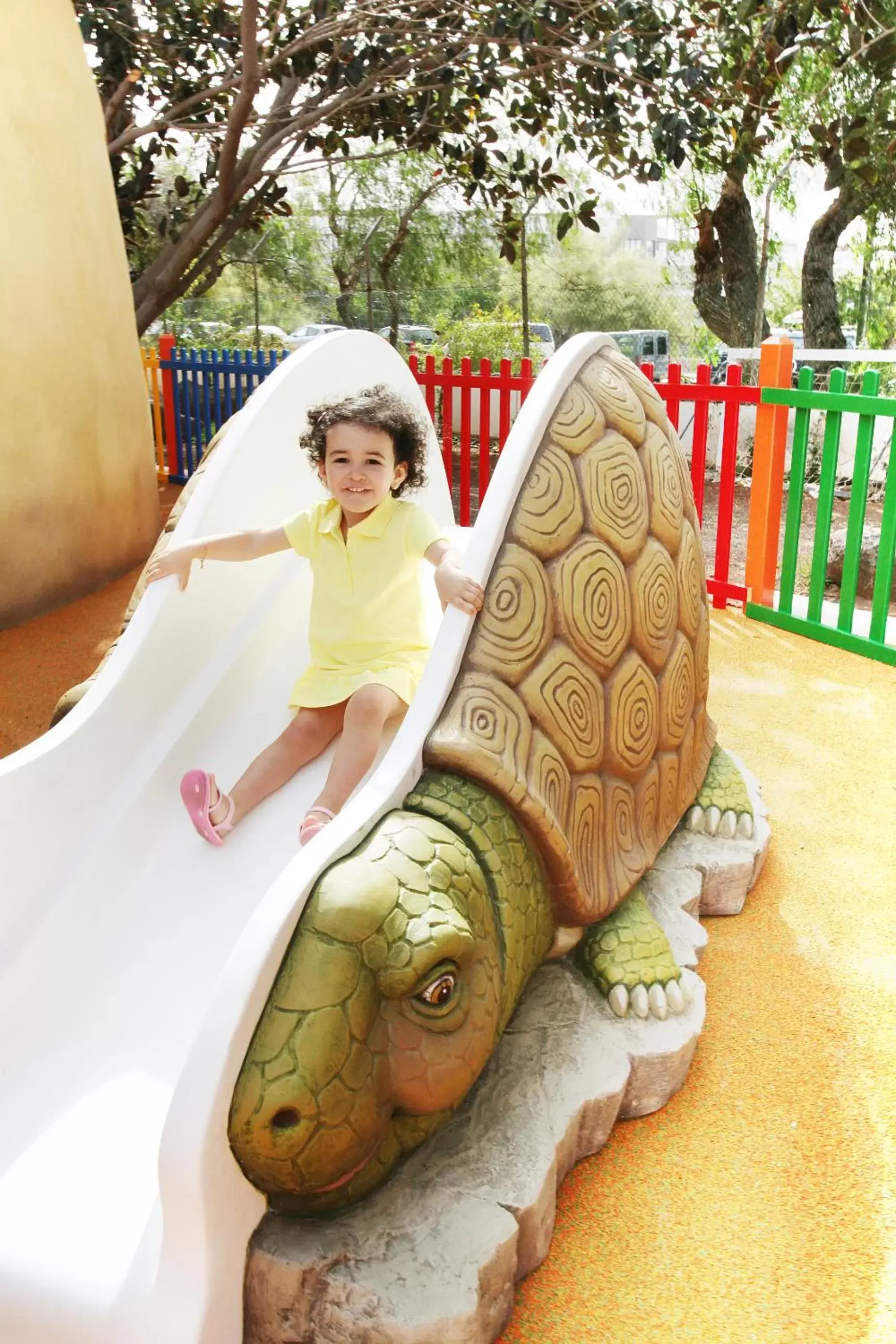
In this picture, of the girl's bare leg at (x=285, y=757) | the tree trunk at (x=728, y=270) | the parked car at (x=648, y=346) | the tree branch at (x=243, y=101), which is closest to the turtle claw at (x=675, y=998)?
the girl's bare leg at (x=285, y=757)

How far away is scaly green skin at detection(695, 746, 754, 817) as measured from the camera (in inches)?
113

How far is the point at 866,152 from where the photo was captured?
5301 millimetres

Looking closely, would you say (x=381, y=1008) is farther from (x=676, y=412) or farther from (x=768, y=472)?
(x=676, y=412)

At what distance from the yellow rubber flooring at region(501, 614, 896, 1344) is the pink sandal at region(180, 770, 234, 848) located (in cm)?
102

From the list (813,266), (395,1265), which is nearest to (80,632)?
(395,1265)

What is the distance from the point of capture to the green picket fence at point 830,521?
4.72m

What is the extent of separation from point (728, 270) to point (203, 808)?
39.9ft

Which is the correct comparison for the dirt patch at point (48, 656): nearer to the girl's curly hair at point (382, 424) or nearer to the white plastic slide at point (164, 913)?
the white plastic slide at point (164, 913)

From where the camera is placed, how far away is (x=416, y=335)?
14422mm

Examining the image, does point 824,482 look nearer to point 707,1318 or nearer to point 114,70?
point 707,1318

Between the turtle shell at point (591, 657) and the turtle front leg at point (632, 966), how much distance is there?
0.08 meters

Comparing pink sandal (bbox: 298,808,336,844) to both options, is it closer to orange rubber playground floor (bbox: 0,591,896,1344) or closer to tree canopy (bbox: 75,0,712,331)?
orange rubber playground floor (bbox: 0,591,896,1344)

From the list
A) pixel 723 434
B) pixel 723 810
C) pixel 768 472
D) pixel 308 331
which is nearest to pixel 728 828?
pixel 723 810

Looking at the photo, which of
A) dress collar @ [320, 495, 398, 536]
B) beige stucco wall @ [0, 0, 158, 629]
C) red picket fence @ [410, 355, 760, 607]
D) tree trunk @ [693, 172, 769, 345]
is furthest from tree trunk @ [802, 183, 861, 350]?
dress collar @ [320, 495, 398, 536]
